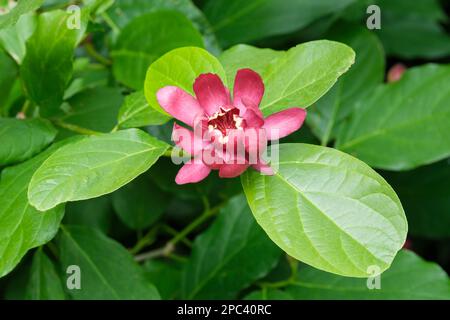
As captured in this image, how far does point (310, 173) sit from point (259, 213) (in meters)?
0.07

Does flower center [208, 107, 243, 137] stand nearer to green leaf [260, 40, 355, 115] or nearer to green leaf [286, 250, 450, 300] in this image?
green leaf [260, 40, 355, 115]

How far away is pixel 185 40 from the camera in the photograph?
0.94 metres

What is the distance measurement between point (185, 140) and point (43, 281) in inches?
16.2

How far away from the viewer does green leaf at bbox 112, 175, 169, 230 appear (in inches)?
45.3

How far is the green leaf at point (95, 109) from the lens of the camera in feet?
2.95

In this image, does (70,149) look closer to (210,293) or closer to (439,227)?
(210,293)

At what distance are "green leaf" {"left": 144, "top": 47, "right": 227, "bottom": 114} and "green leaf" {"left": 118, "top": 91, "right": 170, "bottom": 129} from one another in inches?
2.2

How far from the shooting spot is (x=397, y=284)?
0.96 m

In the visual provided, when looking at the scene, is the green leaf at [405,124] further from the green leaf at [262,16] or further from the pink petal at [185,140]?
the pink petal at [185,140]

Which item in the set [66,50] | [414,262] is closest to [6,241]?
[66,50]

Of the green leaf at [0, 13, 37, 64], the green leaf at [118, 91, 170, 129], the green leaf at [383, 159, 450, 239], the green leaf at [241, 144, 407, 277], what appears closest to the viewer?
the green leaf at [241, 144, 407, 277]

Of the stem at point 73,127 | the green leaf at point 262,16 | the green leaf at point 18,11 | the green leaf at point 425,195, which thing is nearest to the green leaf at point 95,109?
the stem at point 73,127

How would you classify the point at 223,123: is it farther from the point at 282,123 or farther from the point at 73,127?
the point at 73,127

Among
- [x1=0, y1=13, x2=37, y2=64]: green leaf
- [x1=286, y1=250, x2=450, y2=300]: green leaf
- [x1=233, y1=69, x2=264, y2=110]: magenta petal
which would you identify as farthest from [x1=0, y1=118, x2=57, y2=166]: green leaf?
[x1=286, y1=250, x2=450, y2=300]: green leaf
